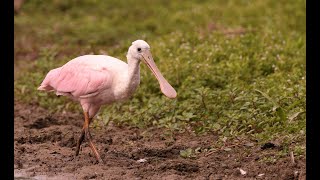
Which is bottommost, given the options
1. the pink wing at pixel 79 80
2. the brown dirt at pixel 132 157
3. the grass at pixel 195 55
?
the brown dirt at pixel 132 157

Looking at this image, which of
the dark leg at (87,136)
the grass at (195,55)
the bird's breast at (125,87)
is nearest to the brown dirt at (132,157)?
the dark leg at (87,136)

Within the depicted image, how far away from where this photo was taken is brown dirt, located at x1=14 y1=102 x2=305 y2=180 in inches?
290

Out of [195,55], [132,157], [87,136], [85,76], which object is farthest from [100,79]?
[195,55]

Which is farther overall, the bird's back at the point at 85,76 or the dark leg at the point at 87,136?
the dark leg at the point at 87,136

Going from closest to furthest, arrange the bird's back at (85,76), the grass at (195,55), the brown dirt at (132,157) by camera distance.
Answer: the brown dirt at (132,157)
the bird's back at (85,76)
the grass at (195,55)

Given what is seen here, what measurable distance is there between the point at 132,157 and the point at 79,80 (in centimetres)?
88

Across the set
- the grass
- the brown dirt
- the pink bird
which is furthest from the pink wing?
the grass

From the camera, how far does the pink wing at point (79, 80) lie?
7.81m

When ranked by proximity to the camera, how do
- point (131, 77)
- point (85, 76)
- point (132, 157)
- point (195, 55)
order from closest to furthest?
1. point (131, 77)
2. point (85, 76)
3. point (132, 157)
4. point (195, 55)

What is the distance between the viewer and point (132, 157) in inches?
318

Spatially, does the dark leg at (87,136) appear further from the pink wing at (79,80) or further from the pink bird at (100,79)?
the pink wing at (79,80)

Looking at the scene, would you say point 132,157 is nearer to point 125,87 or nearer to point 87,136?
point 87,136
